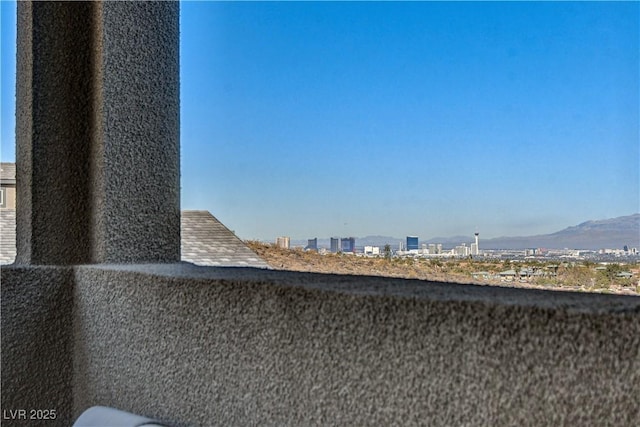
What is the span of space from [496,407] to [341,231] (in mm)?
679

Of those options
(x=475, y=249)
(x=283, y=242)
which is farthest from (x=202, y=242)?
(x=475, y=249)

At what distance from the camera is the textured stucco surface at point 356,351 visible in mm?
576

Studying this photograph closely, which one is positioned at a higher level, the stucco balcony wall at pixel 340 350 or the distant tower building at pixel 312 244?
the distant tower building at pixel 312 244

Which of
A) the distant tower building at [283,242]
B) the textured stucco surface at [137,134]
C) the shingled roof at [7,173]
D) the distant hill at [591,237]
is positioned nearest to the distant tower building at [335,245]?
the distant tower building at [283,242]

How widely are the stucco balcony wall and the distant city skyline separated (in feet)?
1.07

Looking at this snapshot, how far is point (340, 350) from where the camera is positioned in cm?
78

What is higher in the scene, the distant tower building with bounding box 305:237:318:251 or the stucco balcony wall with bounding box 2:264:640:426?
the distant tower building with bounding box 305:237:318:251

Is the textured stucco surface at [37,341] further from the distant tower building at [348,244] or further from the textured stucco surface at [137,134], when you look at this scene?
the distant tower building at [348,244]

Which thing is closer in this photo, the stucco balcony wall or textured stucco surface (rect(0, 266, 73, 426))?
the stucco balcony wall

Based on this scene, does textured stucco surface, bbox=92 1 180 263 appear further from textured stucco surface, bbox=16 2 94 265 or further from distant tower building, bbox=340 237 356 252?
distant tower building, bbox=340 237 356 252

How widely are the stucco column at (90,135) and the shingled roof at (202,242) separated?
0.09 metres

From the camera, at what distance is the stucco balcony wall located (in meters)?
0.58

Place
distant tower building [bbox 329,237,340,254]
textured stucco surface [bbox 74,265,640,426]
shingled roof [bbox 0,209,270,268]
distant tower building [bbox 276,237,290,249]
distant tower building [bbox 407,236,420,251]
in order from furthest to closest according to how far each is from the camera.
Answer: shingled roof [bbox 0,209,270,268] < distant tower building [bbox 276,237,290,249] < distant tower building [bbox 329,237,340,254] < distant tower building [bbox 407,236,420,251] < textured stucco surface [bbox 74,265,640,426]

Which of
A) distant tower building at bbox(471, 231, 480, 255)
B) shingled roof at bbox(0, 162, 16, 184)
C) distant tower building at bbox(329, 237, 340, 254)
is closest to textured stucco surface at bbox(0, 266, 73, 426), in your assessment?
shingled roof at bbox(0, 162, 16, 184)
